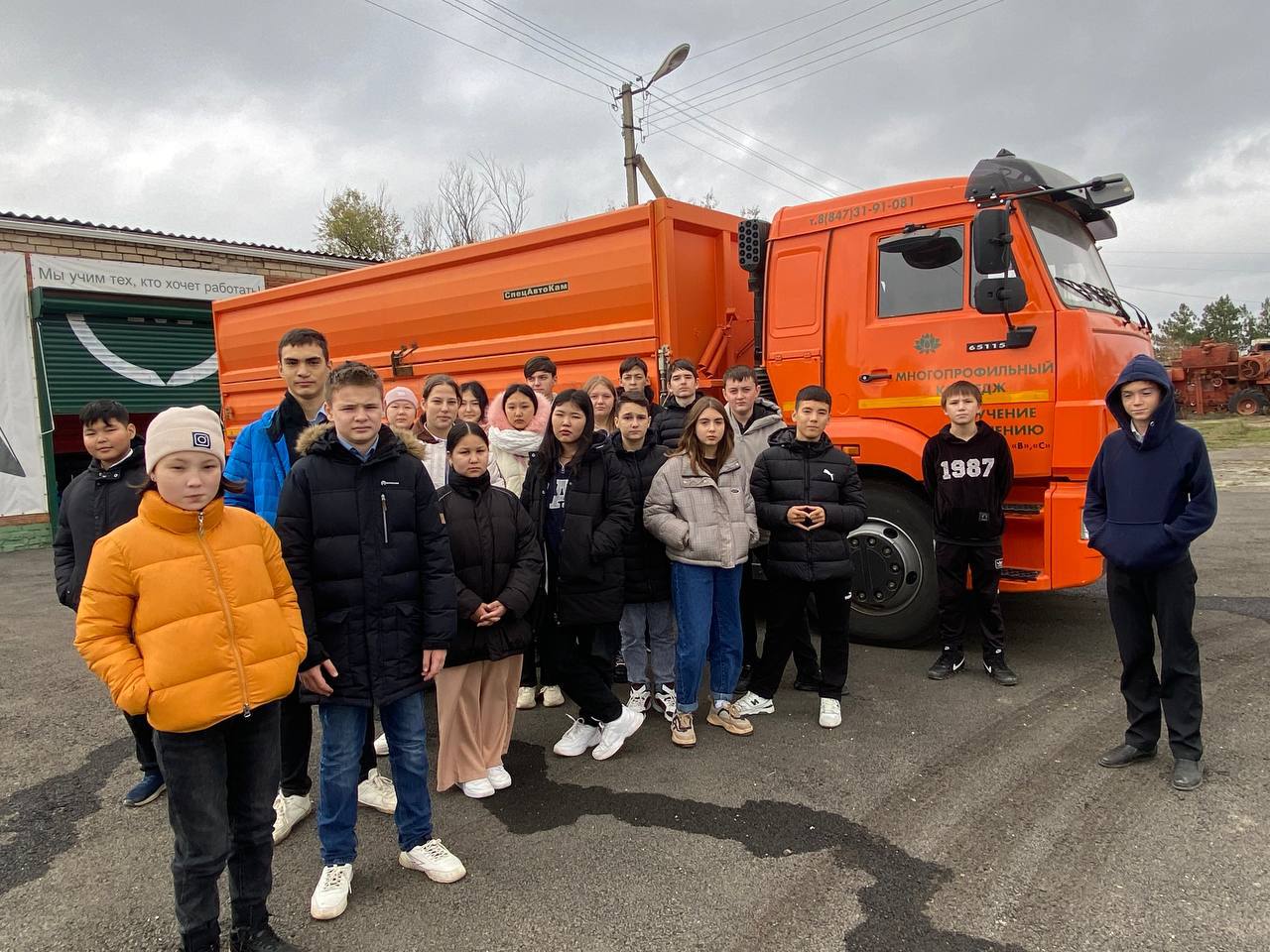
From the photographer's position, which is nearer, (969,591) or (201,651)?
(201,651)

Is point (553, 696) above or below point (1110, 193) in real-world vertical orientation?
below

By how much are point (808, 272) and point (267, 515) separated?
3586 millimetres

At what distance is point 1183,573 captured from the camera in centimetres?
317

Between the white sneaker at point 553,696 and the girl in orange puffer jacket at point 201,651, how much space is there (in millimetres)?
2102

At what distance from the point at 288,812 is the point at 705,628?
1952 mm

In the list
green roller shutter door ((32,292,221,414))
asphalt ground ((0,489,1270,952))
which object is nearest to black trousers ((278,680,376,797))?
asphalt ground ((0,489,1270,952))

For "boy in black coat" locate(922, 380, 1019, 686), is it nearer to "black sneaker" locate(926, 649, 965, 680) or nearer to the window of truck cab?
"black sneaker" locate(926, 649, 965, 680)

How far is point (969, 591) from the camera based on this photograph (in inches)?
177

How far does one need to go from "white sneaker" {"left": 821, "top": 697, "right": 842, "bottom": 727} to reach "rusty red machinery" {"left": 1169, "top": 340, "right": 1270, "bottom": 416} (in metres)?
27.1

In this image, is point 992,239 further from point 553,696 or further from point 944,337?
point 553,696

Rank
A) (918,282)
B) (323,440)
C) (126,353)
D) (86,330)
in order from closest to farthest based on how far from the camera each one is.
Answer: (323,440) → (918,282) → (86,330) → (126,353)

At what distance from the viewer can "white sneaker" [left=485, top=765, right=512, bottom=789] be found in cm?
332

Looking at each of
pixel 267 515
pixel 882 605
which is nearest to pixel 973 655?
pixel 882 605

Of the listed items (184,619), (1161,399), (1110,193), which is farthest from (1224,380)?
(184,619)
